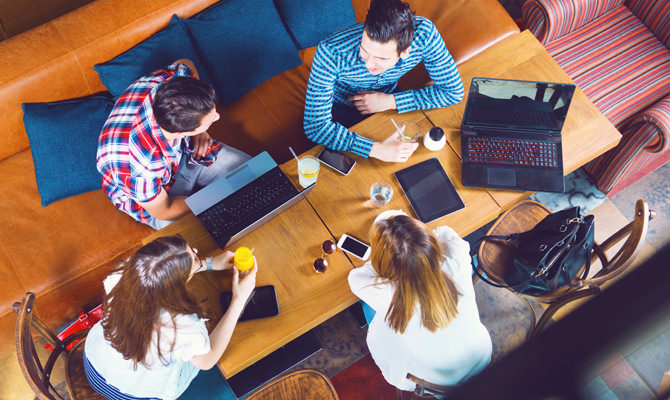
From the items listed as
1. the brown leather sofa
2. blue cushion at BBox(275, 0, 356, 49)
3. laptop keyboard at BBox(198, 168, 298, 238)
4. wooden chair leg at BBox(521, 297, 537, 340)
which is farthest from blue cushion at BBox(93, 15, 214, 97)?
wooden chair leg at BBox(521, 297, 537, 340)

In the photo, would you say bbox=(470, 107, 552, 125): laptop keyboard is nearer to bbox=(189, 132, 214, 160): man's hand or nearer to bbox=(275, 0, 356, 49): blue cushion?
bbox=(275, 0, 356, 49): blue cushion

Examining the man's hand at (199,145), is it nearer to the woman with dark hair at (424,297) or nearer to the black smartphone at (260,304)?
the black smartphone at (260,304)

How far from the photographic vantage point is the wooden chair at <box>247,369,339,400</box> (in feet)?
5.27

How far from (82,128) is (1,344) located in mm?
1067

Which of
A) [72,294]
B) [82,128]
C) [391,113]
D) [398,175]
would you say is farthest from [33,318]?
[391,113]

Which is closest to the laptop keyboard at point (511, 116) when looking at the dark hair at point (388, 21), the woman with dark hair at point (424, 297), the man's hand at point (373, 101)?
the man's hand at point (373, 101)

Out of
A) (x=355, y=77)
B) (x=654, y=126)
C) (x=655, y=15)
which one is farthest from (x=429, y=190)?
(x=655, y=15)

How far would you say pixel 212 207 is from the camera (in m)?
1.62

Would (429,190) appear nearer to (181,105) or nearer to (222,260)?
(222,260)

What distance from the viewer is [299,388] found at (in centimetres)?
162

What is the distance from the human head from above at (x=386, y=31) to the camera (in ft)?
5.12

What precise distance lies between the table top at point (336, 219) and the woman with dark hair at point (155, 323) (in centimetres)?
10

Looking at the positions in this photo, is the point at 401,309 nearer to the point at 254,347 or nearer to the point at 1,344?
the point at 254,347

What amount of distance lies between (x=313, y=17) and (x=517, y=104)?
3.66 ft
